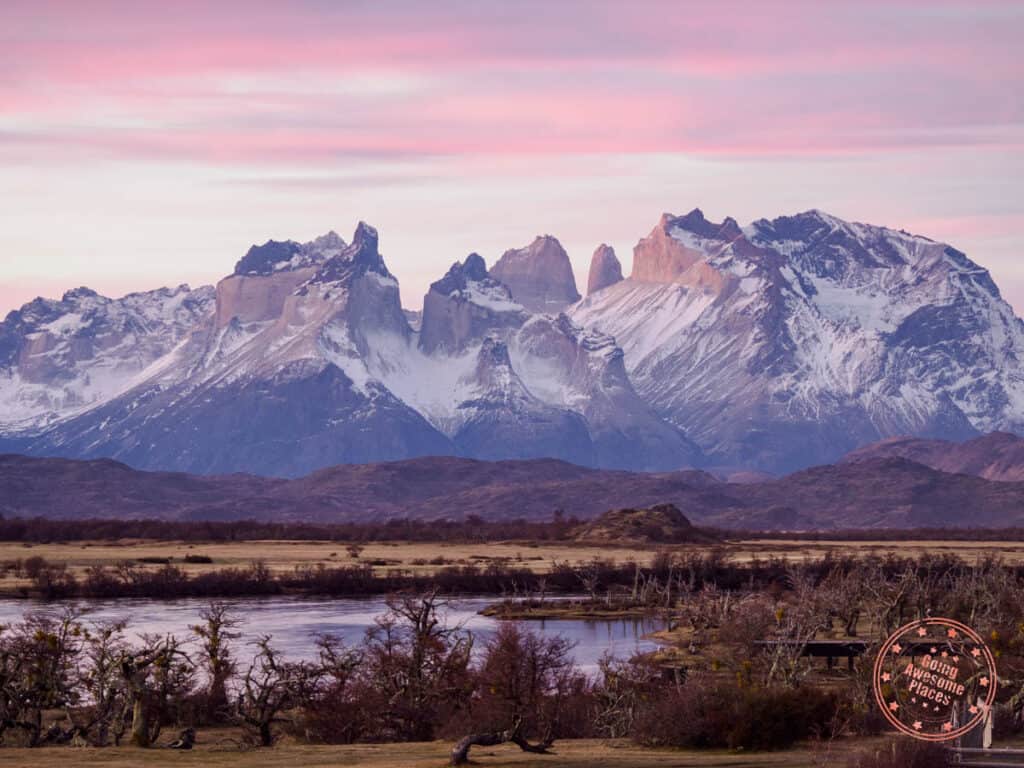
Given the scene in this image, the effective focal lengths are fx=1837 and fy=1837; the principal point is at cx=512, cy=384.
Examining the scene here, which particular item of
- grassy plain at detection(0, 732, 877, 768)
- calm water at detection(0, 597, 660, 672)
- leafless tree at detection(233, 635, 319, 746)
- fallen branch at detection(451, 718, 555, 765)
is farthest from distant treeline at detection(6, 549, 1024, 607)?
grassy plain at detection(0, 732, 877, 768)

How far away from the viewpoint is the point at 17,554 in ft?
620

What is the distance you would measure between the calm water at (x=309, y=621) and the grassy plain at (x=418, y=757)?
120ft

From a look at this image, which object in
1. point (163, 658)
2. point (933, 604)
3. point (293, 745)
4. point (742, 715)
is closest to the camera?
point (742, 715)

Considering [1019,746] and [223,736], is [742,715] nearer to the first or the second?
[1019,746]

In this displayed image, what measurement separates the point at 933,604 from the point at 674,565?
71.7 metres

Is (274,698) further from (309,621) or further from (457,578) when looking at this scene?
(457,578)

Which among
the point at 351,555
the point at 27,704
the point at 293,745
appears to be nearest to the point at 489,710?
the point at 293,745

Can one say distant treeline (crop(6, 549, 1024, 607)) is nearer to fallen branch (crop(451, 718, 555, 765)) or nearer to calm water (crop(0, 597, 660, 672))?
calm water (crop(0, 597, 660, 672))

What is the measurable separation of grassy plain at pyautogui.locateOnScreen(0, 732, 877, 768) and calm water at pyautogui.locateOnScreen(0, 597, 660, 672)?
1439 inches

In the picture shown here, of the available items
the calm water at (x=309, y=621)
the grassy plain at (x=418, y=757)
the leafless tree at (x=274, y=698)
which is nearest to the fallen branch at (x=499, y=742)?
the grassy plain at (x=418, y=757)

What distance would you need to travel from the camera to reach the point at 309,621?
119500mm

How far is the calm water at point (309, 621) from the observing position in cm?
10219

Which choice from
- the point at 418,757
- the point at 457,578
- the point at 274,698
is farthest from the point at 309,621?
the point at 418,757

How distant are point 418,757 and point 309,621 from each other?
234 ft
